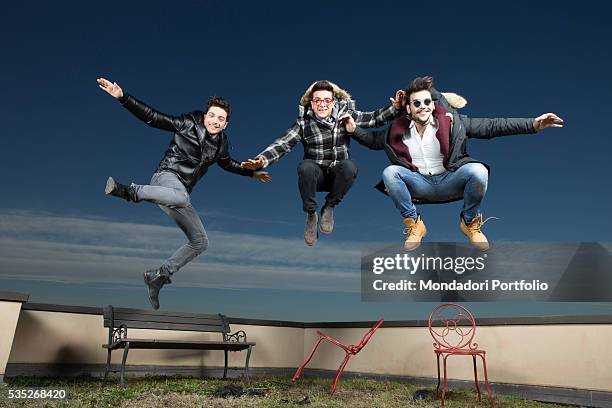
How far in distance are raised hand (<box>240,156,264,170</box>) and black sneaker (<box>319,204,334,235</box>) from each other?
0.63m

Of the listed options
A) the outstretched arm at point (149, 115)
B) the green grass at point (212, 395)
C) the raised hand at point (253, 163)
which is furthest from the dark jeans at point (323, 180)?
the green grass at point (212, 395)

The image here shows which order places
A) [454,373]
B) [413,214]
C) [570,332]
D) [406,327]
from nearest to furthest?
[413,214] < [570,332] < [454,373] < [406,327]

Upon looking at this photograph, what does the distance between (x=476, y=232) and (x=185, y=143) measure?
2.31m

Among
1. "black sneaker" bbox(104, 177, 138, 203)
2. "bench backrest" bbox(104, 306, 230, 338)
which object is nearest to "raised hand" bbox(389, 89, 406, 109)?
"black sneaker" bbox(104, 177, 138, 203)

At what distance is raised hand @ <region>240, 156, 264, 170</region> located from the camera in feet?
15.5

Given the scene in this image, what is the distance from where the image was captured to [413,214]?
422 cm

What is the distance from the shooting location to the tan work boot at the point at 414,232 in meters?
4.24

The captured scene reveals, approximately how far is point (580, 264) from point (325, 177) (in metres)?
2.66

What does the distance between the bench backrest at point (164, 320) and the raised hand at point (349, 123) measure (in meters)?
8.43

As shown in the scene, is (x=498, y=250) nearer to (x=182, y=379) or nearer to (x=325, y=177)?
(x=325, y=177)

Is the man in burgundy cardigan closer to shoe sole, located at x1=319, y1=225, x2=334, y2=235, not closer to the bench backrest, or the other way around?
shoe sole, located at x1=319, y1=225, x2=334, y2=235

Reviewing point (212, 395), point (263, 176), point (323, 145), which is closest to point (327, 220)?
point (323, 145)

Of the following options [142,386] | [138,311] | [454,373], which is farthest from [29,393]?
[454,373]

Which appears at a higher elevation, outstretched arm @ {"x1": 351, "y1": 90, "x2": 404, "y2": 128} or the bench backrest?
outstretched arm @ {"x1": 351, "y1": 90, "x2": 404, "y2": 128}
